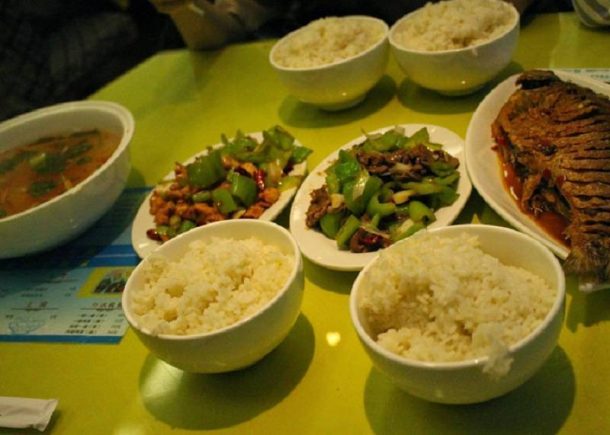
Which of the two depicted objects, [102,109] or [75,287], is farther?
[102,109]

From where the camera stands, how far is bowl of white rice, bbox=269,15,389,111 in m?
2.12

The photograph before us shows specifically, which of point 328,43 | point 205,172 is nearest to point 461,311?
point 205,172

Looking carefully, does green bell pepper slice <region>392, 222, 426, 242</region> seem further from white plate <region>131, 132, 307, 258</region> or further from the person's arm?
the person's arm

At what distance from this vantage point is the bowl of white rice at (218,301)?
122cm

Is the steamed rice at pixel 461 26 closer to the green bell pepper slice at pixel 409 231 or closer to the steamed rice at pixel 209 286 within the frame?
the green bell pepper slice at pixel 409 231

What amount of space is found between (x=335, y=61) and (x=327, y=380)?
124 centimetres

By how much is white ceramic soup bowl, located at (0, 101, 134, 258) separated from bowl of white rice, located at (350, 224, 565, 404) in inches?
41.2

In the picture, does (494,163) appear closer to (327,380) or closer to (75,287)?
(327,380)

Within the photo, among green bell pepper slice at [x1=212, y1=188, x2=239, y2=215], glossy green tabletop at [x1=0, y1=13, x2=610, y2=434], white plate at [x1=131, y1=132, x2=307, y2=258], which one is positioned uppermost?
green bell pepper slice at [x1=212, y1=188, x2=239, y2=215]

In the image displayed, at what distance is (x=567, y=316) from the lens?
1.30 m

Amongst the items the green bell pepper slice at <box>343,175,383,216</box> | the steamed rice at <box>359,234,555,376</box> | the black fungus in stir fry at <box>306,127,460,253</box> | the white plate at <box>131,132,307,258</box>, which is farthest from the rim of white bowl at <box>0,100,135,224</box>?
the steamed rice at <box>359,234,555,376</box>

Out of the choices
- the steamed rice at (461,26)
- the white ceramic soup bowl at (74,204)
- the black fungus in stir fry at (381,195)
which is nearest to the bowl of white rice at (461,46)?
the steamed rice at (461,26)

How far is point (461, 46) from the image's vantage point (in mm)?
2014

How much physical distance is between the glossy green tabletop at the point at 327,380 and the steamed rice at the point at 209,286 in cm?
20
